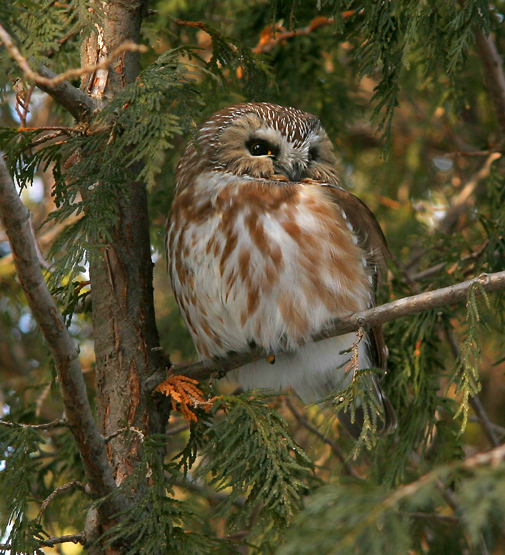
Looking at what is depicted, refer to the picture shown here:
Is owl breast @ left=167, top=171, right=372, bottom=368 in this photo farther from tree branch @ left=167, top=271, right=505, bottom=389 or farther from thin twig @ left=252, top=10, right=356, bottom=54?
thin twig @ left=252, top=10, right=356, bottom=54

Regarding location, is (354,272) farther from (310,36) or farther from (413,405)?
(310,36)

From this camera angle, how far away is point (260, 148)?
3.33 m

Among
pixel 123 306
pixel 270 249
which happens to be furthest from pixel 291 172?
pixel 123 306

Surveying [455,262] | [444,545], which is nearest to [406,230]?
[455,262]

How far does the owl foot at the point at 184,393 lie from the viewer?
8.48 feet

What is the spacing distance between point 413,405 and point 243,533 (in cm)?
130

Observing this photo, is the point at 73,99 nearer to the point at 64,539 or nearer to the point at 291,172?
the point at 291,172

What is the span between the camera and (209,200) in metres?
3.12

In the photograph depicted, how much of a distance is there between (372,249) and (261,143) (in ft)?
2.39

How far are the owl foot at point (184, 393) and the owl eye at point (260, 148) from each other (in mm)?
1199

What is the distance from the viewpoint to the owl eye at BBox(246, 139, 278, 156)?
10.9 feet

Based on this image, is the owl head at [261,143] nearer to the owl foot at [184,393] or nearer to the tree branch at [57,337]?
the owl foot at [184,393]

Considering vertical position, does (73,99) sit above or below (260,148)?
above

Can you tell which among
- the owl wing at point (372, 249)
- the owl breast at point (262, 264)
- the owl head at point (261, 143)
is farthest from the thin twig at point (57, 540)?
the owl head at point (261, 143)
